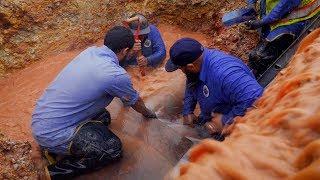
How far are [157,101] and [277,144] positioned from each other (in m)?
3.94

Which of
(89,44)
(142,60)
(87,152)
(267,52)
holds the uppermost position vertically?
(267,52)

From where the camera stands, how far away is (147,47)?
19.7 feet

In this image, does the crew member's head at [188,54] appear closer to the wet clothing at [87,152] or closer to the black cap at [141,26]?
Answer: the wet clothing at [87,152]

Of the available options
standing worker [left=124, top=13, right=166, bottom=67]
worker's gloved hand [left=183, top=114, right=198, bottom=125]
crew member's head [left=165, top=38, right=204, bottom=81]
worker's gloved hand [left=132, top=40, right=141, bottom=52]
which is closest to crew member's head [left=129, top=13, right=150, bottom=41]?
standing worker [left=124, top=13, right=166, bottom=67]

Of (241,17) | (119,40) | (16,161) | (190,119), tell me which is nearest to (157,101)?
(190,119)

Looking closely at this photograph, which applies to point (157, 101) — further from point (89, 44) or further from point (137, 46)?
point (89, 44)

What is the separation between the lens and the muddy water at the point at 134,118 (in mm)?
4113

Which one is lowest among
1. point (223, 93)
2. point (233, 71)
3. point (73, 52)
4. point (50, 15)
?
point (73, 52)

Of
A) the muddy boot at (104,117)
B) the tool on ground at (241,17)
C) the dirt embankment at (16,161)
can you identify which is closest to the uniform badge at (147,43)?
the tool on ground at (241,17)

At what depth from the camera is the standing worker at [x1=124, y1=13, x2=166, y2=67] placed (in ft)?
18.6

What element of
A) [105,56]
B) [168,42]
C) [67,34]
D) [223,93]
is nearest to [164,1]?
[168,42]

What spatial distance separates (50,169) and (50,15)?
368 cm

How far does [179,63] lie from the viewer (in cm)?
358

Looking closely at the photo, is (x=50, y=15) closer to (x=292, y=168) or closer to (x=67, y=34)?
(x=67, y=34)
